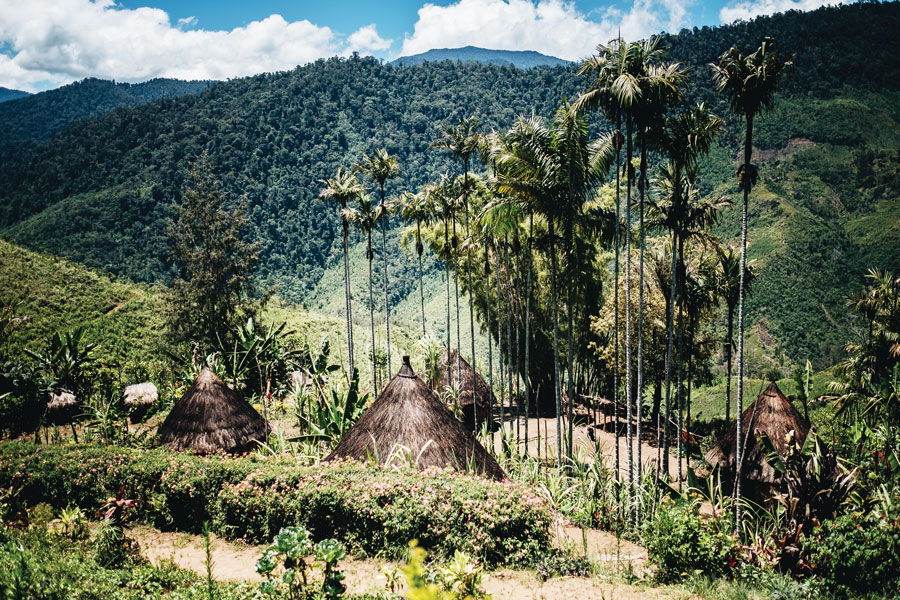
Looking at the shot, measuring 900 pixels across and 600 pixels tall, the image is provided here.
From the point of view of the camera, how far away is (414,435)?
9.31m

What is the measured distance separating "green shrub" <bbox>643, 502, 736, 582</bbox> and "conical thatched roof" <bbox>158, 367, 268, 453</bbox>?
29.8 feet

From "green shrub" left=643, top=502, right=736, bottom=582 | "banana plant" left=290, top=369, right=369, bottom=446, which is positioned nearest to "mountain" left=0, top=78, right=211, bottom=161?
"banana plant" left=290, top=369, right=369, bottom=446

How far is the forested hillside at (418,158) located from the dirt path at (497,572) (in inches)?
2070

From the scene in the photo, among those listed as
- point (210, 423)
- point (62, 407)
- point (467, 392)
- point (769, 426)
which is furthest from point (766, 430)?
point (62, 407)

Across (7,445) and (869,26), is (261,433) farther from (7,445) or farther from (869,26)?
(869,26)

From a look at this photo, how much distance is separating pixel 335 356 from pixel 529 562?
35139 millimetres

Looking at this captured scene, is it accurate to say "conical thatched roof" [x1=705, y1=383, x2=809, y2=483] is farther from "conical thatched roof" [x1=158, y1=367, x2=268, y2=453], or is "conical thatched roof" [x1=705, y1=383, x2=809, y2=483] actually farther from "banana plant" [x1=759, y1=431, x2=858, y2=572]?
"conical thatched roof" [x1=158, y1=367, x2=268, y2=453]

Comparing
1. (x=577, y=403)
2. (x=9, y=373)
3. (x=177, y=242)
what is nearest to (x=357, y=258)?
(x=177, y=242)

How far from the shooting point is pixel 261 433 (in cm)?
1319

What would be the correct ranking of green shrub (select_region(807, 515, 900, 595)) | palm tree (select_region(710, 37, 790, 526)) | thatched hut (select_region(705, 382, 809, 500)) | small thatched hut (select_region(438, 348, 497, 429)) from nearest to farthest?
green shrub (select_region(807, 515, 900, 595)), palm tree (select_region(710, 37, 790, 526)), thatched hut (select_region(705, 382, 809, 500)), small thatched hut (select_region(438, 348, 497, 429))

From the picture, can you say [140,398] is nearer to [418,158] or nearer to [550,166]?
[550,166]

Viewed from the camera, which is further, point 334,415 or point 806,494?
point 334,415

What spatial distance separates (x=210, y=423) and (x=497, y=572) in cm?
848

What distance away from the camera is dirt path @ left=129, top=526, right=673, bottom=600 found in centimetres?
610
